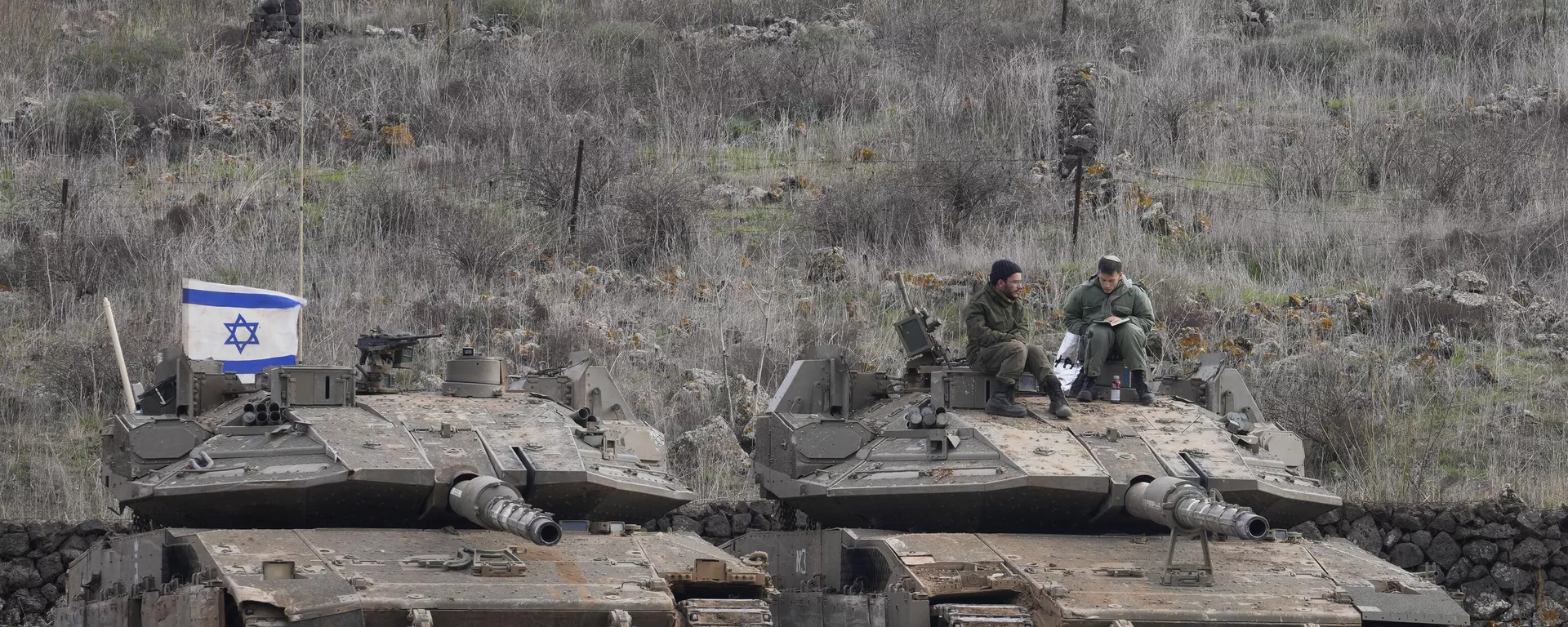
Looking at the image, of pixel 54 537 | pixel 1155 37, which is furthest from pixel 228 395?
pixel 1155 37

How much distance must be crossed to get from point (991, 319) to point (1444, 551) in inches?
249

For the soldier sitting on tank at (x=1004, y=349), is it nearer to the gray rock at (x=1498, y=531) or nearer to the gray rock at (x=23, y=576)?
the gray rock at (x=1498, y=531)

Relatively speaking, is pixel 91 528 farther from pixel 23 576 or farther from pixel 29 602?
pixel 29 602

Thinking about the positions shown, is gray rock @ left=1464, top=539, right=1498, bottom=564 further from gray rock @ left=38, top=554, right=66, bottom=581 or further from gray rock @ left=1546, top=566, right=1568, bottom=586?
gray rock @ left=38, top=554, right=66, bottom=581

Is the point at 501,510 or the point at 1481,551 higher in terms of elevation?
the point at 501,510

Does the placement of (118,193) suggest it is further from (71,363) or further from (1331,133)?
(1331,133)

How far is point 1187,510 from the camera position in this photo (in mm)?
13820

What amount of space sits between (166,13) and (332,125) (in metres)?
8.34

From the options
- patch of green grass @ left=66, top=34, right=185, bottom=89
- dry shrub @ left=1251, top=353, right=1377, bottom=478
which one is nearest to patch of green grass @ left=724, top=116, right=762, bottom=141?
patch of green grass @ left=66, top=34, right=185, bottom=89

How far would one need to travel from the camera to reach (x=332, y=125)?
1302 inches

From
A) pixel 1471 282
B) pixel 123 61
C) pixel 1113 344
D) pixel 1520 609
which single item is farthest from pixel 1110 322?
pixel 123 61

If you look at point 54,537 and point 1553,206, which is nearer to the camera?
point 54,537

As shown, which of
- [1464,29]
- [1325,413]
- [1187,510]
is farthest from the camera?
[1464,29]

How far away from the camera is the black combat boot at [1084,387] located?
55.7ft
